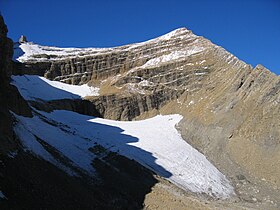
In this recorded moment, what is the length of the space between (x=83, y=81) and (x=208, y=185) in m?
47.6

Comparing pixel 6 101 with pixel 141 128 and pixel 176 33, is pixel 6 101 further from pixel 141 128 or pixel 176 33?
pixel 176 33

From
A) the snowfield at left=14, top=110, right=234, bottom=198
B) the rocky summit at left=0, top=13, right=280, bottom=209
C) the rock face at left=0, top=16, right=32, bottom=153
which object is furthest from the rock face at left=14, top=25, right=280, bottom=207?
the rock face at left=0, top=16, right=32, bottom=153

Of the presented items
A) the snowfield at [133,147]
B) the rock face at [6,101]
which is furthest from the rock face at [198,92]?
the rock face at [6,101]

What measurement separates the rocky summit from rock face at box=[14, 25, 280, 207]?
18 centimetres

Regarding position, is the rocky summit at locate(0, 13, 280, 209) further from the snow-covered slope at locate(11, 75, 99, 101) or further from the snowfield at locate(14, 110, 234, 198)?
the snow-covered slope at locate(11, 75, 99, 101)

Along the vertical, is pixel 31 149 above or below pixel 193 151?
below

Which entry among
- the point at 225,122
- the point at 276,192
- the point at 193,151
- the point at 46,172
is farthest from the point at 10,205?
the point at 225,122

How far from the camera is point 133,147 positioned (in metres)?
37.1

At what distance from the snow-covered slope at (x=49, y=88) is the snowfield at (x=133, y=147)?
13202mm

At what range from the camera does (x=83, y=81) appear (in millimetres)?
74250

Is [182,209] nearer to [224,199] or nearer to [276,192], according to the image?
[224,199]

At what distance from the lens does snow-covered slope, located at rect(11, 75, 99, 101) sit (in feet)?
192

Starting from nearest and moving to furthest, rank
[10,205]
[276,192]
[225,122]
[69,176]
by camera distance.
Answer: [10,205] → [69,176] → [276,192] → [225,122]

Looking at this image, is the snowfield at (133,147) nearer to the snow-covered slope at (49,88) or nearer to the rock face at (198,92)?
the rock face at (198,92)
